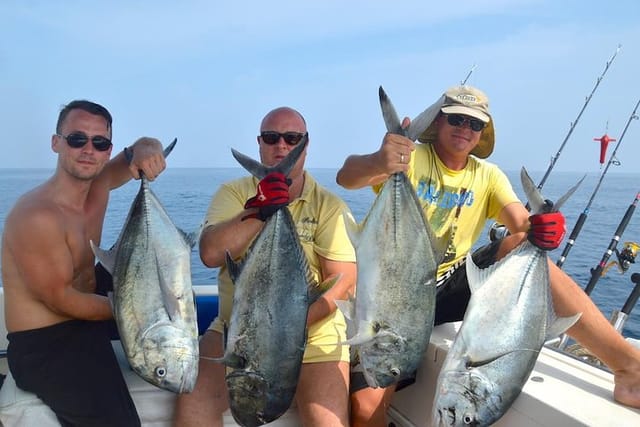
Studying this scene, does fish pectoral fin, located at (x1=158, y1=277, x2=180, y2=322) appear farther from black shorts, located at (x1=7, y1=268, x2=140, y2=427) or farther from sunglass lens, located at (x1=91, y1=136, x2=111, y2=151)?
sunglass lens, located at (x1=91, y1=136, x2=111, y2=151)

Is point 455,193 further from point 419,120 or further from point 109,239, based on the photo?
point 109,239

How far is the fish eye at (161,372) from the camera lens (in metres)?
2.02

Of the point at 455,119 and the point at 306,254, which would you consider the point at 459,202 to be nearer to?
the point at 455,119

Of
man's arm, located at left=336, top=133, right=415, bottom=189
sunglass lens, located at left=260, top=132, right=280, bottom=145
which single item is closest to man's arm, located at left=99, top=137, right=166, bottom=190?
sunglass lens, located at left=260, top=132, right=280, bottom=145

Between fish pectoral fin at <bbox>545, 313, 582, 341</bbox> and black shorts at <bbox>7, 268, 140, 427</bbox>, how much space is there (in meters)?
1.70

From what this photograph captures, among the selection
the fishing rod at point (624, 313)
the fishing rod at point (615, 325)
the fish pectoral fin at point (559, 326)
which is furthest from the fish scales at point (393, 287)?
the fishing rod at point (624, 313)

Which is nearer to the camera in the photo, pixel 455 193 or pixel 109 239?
pixel 455 193

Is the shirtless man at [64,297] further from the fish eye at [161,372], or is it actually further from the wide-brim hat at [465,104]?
the wide-brim hat at [465,104]

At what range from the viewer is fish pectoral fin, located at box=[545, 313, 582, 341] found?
2.02m

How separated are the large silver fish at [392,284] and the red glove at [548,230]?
0.39 meters

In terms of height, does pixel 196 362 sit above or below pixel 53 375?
above

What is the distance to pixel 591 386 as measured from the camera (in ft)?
7.38

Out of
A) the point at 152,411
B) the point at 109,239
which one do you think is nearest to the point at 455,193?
the point at 152,411

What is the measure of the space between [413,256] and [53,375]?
1546 mm
